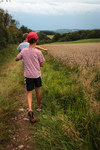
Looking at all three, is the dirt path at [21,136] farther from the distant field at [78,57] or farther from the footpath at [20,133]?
the distant field at [78,57]

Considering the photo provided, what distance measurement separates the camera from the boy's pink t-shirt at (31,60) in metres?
2.73

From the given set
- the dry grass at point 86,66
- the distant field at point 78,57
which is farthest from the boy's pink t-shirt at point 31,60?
the distant field at point 78,57

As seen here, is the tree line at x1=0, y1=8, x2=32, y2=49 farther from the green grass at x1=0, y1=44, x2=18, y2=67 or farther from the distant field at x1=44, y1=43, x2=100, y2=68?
the distant field at x1=44, y1=43, x2=100, y2=68

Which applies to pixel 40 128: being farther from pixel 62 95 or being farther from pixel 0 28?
pixel 0 28

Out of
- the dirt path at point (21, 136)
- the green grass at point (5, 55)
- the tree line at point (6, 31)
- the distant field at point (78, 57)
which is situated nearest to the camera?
the dirt path at point (21, 136)

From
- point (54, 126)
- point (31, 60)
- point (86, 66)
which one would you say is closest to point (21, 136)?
point (54, 126)

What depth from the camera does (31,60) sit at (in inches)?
109

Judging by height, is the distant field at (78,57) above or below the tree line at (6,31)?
below

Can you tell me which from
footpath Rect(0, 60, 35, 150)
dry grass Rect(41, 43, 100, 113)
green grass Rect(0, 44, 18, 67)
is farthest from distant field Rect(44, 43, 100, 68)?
green grass Rect(0, 44, 18, 67)

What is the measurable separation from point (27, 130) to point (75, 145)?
1273 mm

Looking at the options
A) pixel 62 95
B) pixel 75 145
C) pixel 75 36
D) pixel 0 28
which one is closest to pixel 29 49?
pixel 62 95

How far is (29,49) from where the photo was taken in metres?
2.72

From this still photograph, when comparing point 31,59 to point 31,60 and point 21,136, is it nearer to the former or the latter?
point 31,60

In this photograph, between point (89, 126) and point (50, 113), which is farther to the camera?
point (50, 113)
